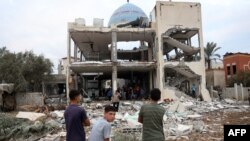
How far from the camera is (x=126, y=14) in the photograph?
3362cm

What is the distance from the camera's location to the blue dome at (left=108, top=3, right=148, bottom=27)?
1305 inches

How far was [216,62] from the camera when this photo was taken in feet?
185

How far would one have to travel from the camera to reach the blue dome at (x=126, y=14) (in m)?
33.2

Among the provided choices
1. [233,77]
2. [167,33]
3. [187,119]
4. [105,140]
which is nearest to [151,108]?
[105,140]

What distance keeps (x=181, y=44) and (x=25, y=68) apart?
609 inches

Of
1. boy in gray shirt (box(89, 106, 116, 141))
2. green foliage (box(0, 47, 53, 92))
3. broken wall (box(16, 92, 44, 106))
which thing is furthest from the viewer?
green foliage (box(0, 47, 53, 92))

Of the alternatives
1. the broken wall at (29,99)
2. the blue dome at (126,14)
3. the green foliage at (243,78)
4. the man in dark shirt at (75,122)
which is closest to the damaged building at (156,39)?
the blue dome at (126,14)

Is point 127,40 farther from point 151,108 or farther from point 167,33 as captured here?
point 151,108

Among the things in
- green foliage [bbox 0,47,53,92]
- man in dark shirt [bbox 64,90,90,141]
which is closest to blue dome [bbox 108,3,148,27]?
green foliage [bbox 0,47,53,92]

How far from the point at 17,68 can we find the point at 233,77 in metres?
24.8

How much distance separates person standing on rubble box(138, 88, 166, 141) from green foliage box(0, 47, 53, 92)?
25309 mm

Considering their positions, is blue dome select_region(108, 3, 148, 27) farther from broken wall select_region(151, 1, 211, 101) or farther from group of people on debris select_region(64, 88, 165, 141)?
group of people on debris select_region(64, 88, 165, 141)

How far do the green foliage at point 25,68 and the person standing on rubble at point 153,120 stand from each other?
25.3 meters

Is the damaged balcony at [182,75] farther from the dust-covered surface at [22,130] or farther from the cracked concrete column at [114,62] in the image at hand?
the dust-covered surface at [22,130]
